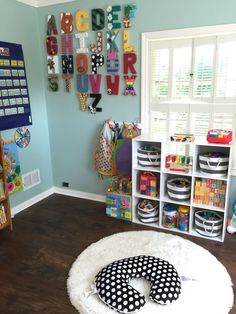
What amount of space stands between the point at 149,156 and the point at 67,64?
4.88ft

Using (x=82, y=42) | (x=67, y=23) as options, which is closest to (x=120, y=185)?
(x=82, y=42)

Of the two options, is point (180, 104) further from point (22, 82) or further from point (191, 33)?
point (22, 82)

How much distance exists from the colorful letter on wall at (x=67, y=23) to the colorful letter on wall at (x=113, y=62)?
568mm

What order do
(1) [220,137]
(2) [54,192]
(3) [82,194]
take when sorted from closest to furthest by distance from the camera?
1. (1) [220,137]
2. (3) [82,194]
3. (2) [54,192]

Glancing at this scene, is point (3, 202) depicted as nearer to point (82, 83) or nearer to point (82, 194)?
point (82, 194)

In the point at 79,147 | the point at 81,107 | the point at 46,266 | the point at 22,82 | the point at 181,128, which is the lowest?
the point at 46,266

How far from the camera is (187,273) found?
2.12 m

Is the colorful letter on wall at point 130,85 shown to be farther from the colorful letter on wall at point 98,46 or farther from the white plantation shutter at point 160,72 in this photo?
the colorful letter on wall at point 98,46

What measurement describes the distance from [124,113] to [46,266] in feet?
5.77

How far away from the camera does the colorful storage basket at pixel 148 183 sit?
9.30 feet

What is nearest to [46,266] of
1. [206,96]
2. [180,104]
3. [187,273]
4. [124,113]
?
[187,273]

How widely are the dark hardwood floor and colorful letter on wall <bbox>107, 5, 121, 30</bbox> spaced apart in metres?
2.07

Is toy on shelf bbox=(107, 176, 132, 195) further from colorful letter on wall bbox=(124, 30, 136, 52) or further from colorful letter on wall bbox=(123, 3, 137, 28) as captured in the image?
colorful letter on wall bbox=(123, 3, 137, 28)

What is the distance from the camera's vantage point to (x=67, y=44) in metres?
3.15
